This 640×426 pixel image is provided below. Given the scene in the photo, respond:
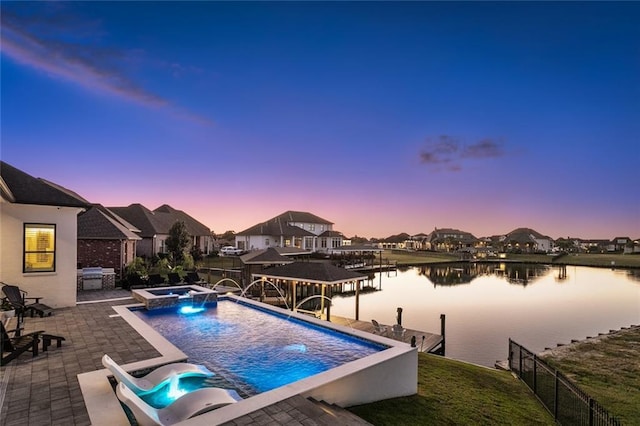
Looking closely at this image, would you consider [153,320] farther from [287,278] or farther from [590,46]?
[590,46]

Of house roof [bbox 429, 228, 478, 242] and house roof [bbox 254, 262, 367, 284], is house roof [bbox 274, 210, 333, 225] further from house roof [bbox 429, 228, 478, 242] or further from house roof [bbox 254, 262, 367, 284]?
house roof [bbox 429, 228, 478, 242]

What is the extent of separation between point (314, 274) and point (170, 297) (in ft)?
21.9

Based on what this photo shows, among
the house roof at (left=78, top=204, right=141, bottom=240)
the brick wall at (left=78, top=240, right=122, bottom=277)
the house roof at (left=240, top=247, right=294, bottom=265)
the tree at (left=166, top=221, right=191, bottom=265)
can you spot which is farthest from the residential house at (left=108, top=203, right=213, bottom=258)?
the house roof at (left=240, top=247, right=294, bottom=265)

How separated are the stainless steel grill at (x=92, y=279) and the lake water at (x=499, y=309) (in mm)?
12951

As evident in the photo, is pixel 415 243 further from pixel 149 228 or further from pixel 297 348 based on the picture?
pixel 297 348

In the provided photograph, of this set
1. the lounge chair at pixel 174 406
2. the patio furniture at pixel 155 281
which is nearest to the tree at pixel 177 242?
the patio furniture at pixel 155 281

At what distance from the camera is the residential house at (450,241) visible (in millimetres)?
100750

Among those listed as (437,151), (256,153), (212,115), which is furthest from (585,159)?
(212,115)

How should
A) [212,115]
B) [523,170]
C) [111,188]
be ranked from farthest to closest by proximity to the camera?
[523,170]
[111,188]
[212,115]

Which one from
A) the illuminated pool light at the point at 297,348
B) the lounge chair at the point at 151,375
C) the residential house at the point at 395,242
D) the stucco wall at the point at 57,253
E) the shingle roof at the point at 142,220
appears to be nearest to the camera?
the lounge chair at the point at 151,375

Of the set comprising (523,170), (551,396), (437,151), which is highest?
(437,151)

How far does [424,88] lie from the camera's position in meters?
23.1

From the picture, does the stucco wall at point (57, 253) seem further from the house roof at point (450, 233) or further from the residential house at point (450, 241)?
the house roof at point (450, 233)

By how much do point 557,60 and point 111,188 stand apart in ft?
110
